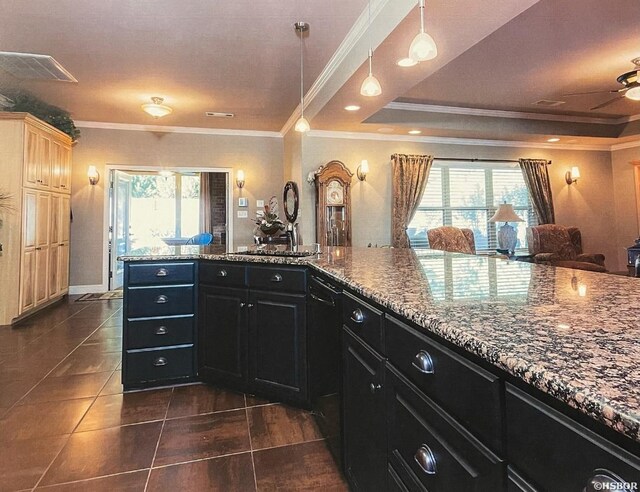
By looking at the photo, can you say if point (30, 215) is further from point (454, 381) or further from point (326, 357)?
point (454, 381)

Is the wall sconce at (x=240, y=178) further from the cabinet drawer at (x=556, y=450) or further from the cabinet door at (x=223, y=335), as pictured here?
the cabinet drawer at (x=556, y=450)

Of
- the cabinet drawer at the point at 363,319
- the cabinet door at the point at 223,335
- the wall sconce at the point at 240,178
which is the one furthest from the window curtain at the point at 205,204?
the cabinet drawer at the point at 363,319

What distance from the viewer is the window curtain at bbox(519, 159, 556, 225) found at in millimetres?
6215

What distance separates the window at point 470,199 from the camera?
235 inches

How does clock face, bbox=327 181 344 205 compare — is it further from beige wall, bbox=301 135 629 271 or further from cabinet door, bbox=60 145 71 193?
cabinet door, bbox=60 145 71 193

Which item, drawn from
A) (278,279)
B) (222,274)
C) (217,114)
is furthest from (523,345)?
(217,114)

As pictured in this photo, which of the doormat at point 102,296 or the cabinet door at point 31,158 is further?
the doormat at point 102,296

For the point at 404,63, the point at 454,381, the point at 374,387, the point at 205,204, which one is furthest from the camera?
the point at 205,204

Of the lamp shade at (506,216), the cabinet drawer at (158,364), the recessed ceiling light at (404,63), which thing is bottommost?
the cabinet drawer at (158,364)

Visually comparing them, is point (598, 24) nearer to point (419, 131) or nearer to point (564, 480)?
point (419, 131)

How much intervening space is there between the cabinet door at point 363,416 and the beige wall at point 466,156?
3.97 m

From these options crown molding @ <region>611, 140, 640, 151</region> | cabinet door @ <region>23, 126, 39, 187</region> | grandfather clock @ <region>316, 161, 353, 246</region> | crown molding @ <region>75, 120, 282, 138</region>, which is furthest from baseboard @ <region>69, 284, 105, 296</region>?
crown molding @ <region>611, 140, 640, 151</region>

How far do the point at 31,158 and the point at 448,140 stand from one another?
18.8 feet

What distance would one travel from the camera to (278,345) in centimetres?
212
